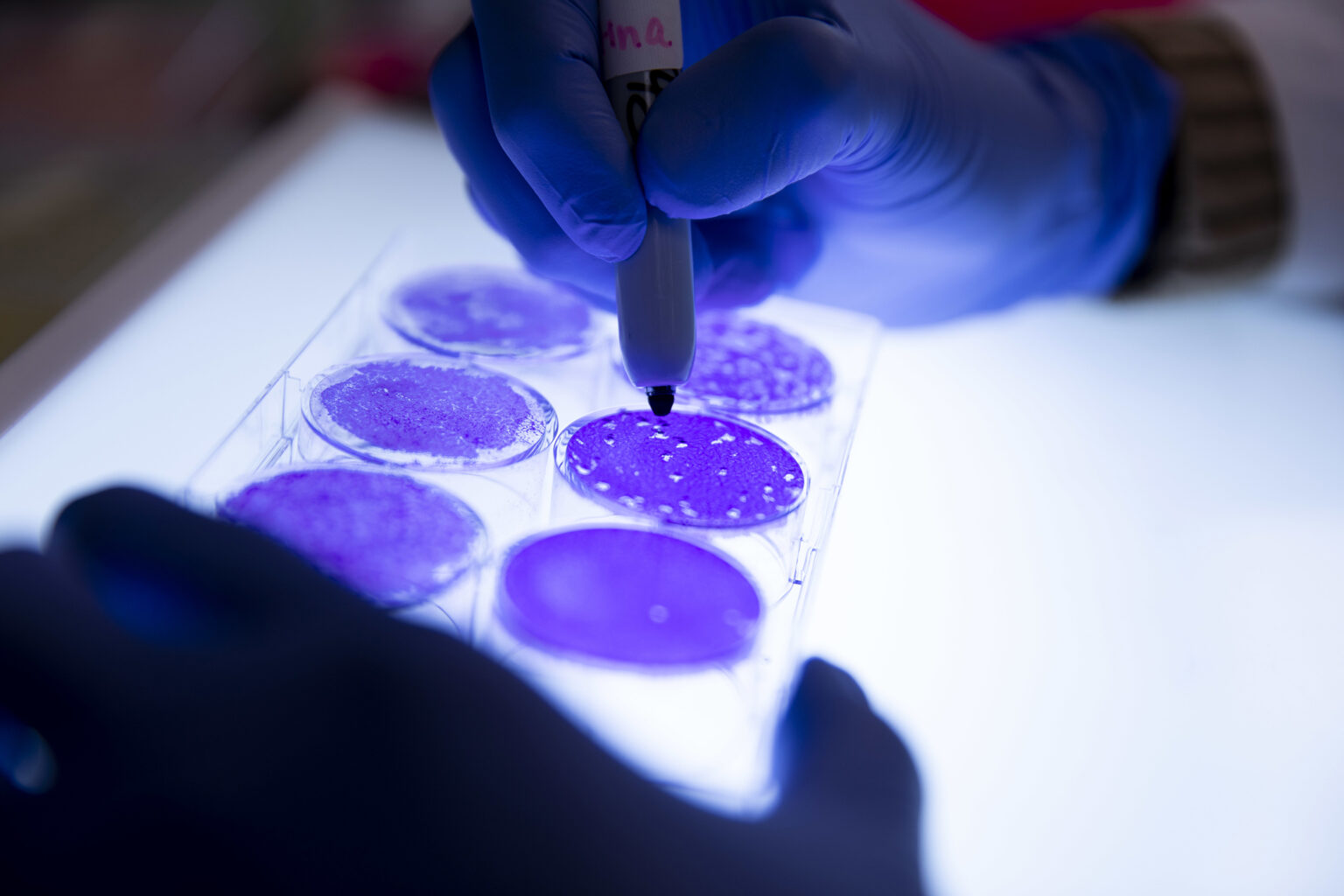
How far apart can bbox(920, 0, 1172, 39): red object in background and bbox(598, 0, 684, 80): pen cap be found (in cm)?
179

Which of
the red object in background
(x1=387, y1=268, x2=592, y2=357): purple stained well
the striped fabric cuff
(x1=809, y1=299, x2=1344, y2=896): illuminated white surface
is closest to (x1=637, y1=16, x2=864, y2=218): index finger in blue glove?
(x1=387, y1=268, x2=592, y2=357): purple stained well

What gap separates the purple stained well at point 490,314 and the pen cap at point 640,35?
1.09 feet

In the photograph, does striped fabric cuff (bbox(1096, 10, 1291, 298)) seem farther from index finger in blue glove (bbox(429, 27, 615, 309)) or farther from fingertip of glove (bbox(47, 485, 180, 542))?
fingertip of glove (bbox(47, 485, 180, 542))

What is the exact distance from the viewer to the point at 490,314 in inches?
46.2

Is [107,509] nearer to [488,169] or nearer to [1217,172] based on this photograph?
[488,169]

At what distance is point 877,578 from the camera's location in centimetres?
104

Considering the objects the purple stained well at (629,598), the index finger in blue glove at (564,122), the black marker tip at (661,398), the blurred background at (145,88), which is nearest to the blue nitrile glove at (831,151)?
the index finger in blue glove at (564,122)

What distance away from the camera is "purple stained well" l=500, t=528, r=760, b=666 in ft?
2.55

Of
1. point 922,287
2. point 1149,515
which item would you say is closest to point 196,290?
point 922,287

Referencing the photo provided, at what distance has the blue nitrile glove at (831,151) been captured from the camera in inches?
34.9

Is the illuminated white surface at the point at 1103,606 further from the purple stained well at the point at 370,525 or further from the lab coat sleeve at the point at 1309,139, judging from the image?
the purple stained well at the point at 370,525

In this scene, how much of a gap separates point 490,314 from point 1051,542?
734 mm

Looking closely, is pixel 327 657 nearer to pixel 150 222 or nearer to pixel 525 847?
pixel 525 847

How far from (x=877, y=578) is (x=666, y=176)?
49 centimetres
